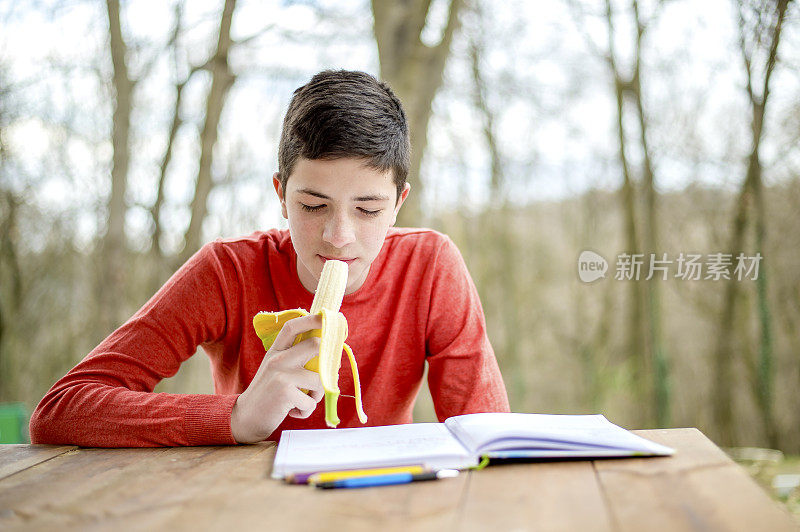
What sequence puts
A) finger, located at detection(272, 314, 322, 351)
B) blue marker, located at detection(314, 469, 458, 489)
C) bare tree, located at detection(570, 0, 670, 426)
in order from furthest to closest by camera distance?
1. bare tree, located at detection(570, 0, 670, 426)
2. finger, located at detection(272, 314, 322, 351)
3. blue marker, located at detection(314, 469, 458, 489)

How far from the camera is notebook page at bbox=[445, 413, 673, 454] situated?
1.10 m

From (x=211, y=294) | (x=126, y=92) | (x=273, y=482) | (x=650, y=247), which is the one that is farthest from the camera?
(x=650, y=247)

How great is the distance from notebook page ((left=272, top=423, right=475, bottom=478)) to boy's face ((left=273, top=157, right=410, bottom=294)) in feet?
1.34

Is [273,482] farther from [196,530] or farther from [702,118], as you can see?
[702,118]

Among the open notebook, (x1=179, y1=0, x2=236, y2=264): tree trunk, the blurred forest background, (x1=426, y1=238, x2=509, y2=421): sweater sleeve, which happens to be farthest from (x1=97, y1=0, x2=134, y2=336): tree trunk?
the open notebook

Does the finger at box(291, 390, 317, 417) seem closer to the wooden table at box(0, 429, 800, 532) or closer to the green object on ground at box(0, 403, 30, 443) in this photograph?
the wooden table at box(0, 429, 800, 532)

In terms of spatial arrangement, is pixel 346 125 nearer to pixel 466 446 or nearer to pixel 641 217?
pixel 466 446

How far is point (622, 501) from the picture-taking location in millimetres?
913

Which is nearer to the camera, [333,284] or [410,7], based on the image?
[333,284]

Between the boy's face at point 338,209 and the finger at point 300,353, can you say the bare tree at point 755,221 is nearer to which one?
the boy's face at point 338,209

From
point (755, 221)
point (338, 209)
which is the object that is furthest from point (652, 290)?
point (338, 209)

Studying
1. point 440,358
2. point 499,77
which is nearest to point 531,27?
point 499,77

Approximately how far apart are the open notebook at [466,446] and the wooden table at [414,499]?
22mm

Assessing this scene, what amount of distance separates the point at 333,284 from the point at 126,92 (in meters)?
3.14
